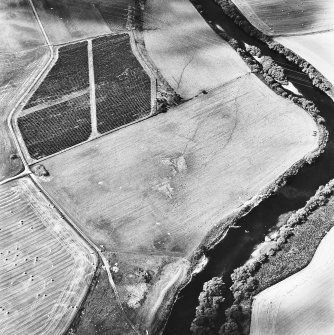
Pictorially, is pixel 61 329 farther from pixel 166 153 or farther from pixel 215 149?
pixel 215 149

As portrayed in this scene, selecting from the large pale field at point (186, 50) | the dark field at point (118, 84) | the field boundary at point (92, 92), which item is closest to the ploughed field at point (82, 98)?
the dark field at point (118, 84)

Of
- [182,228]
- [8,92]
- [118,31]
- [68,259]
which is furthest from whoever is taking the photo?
[118,31]

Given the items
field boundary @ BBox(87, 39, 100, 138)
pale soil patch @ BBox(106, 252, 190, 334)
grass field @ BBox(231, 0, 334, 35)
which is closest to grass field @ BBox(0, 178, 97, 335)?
pale soil patch @ BBox(106, 252, 190, 334)

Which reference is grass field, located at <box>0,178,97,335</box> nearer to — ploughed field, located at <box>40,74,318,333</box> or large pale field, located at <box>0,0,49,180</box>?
ploughed field, located at <box>40,74,318,333</box>

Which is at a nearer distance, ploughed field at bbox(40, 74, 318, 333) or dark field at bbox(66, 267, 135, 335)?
dark field at bbox(66, 267, 135, 335)

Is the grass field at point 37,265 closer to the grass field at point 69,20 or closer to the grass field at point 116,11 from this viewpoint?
the grass field at point 69,20

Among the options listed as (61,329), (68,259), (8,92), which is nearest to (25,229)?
(68,259)
